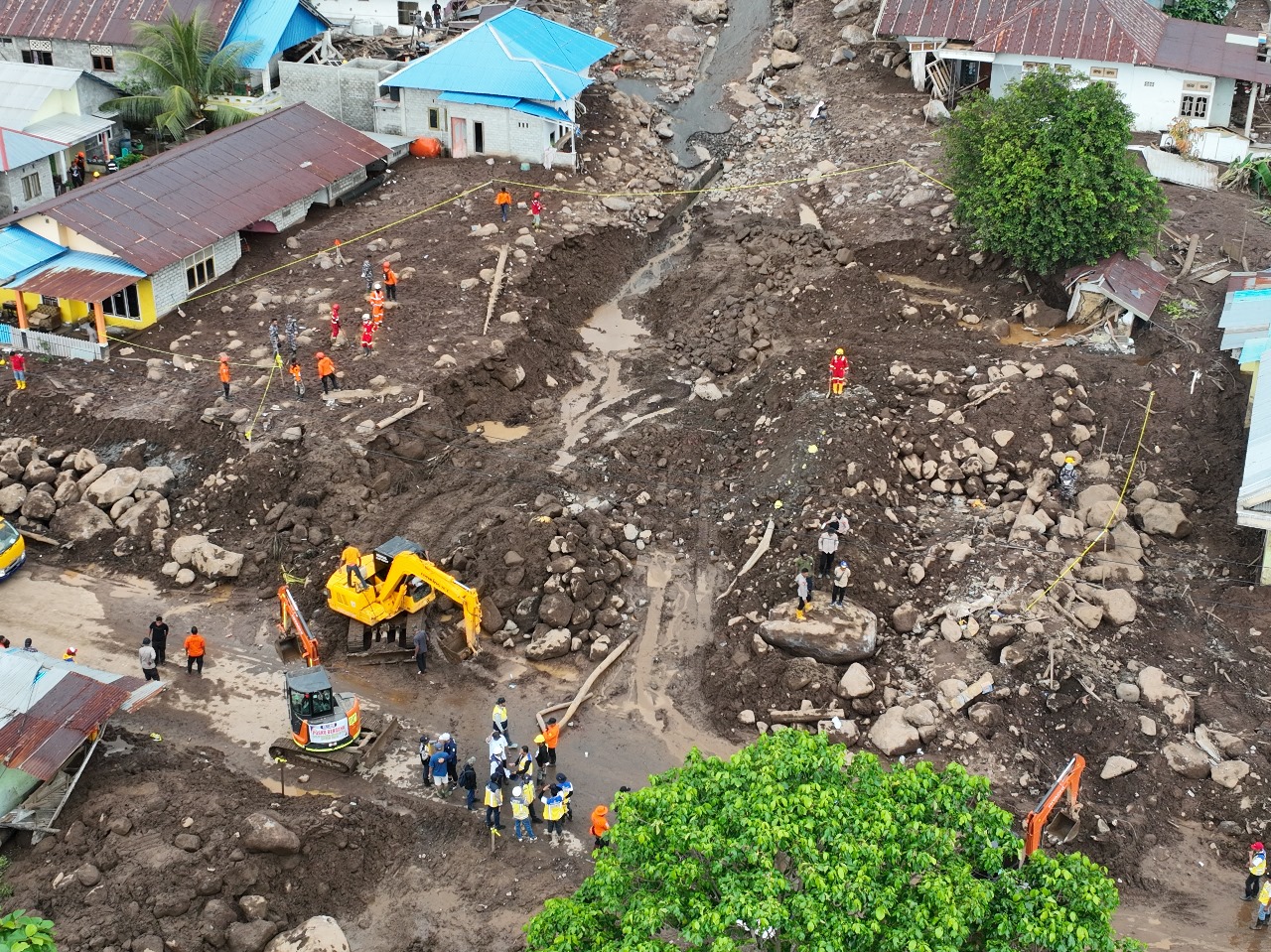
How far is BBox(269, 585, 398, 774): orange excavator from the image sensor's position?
26.2 metres

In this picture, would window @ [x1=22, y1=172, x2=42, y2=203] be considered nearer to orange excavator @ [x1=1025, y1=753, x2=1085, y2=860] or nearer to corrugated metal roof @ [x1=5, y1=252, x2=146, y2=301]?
corrugated metal roof @ [x1=5, y1=252, x2=146, y2=301]

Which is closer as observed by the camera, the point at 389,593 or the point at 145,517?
the point at 389,593

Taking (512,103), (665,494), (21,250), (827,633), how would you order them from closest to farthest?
(827,633) < (665,494) < (21,250) < (512,103)

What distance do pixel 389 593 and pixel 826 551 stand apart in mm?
9343

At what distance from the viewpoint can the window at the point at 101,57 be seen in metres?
52.9

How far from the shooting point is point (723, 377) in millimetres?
39438

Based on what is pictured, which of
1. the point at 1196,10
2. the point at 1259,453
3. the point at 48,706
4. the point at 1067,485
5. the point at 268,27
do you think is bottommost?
the point at 48,706

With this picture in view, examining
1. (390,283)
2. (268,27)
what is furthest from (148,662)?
(268,27)

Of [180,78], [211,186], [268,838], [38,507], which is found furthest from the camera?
[180,78]

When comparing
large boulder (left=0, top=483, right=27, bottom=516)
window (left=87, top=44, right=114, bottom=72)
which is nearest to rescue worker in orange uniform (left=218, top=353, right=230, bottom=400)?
large boulder (left=0, top=483, right=27, bottom=516)

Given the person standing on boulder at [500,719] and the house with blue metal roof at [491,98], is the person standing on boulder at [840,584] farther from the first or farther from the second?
the house with blue metal roof at [491,98]

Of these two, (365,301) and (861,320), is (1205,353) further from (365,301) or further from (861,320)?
(365,301)

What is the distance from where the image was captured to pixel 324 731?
26359mm

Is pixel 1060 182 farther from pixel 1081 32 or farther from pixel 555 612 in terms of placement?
pixel 555 612
